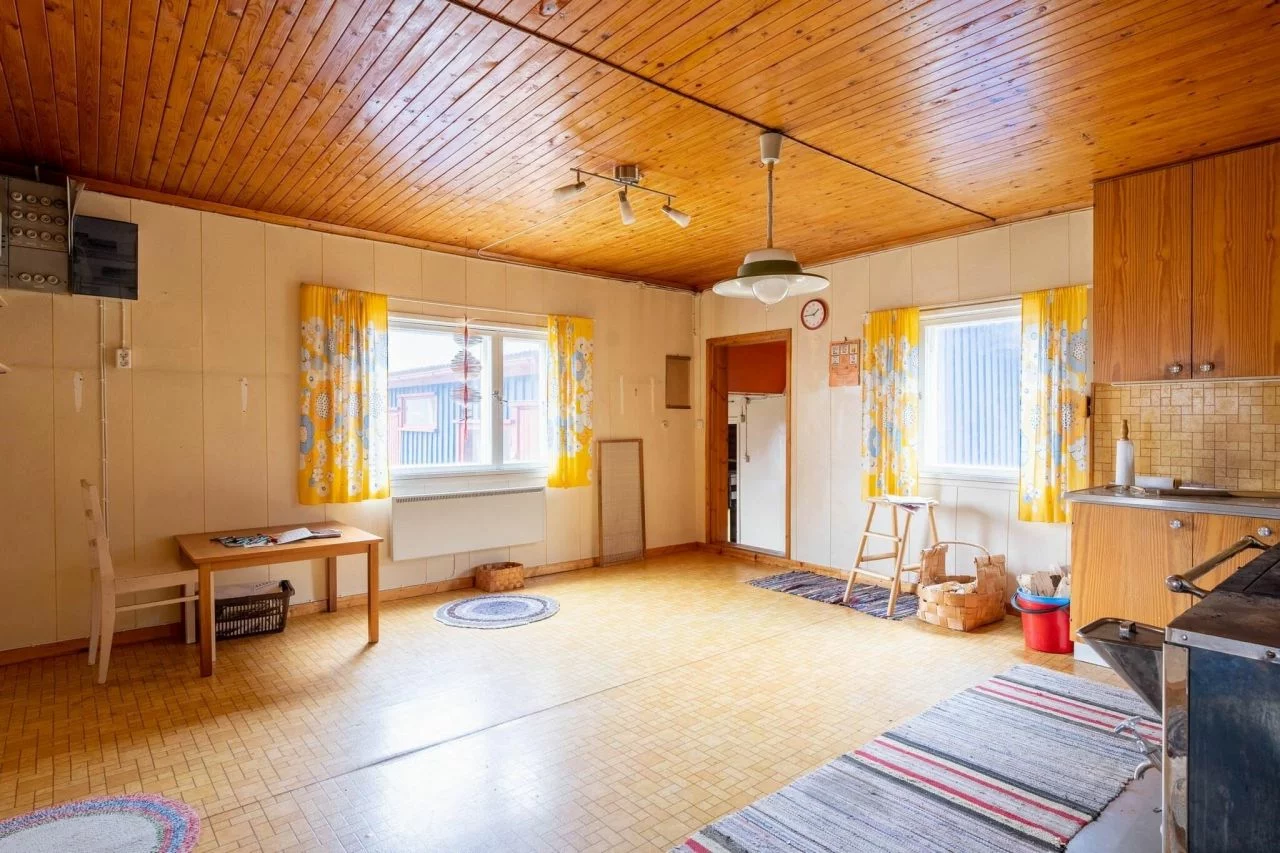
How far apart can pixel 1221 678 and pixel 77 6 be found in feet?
11.2

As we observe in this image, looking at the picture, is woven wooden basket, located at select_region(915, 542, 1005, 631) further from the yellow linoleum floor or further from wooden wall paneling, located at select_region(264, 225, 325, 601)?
wooden wall paneling, located at select_region(264, 225, 325, 601)

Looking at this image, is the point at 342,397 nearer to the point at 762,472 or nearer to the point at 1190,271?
the point at 762,472

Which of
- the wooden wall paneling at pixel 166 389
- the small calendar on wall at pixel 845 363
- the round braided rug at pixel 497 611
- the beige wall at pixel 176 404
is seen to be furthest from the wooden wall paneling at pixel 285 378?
the small calendar on wall at pixel 845 363

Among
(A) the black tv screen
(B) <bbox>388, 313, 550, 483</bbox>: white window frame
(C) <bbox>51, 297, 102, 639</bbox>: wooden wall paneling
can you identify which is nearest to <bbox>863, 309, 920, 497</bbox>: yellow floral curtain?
(B) <bbox>388, 313, 550, 483</bbox>: white window frame

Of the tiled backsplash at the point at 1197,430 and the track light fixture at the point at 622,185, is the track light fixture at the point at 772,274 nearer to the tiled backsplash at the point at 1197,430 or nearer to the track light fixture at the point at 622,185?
the track light fixture at the point at 622,185

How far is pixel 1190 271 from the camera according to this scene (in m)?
3.44

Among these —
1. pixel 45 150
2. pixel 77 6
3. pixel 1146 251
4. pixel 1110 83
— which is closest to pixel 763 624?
pixel 1146 251

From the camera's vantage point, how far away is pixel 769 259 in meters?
3.07

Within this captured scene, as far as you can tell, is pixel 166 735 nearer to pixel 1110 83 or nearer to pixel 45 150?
pixel 45 150

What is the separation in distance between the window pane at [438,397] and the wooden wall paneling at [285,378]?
660 millimetres

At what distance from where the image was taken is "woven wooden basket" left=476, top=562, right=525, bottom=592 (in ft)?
17.2

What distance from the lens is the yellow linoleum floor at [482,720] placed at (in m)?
2.31

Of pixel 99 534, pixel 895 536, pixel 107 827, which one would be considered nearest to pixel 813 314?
pixel 895 536

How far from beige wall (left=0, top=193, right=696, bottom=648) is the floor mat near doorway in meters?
2.42
